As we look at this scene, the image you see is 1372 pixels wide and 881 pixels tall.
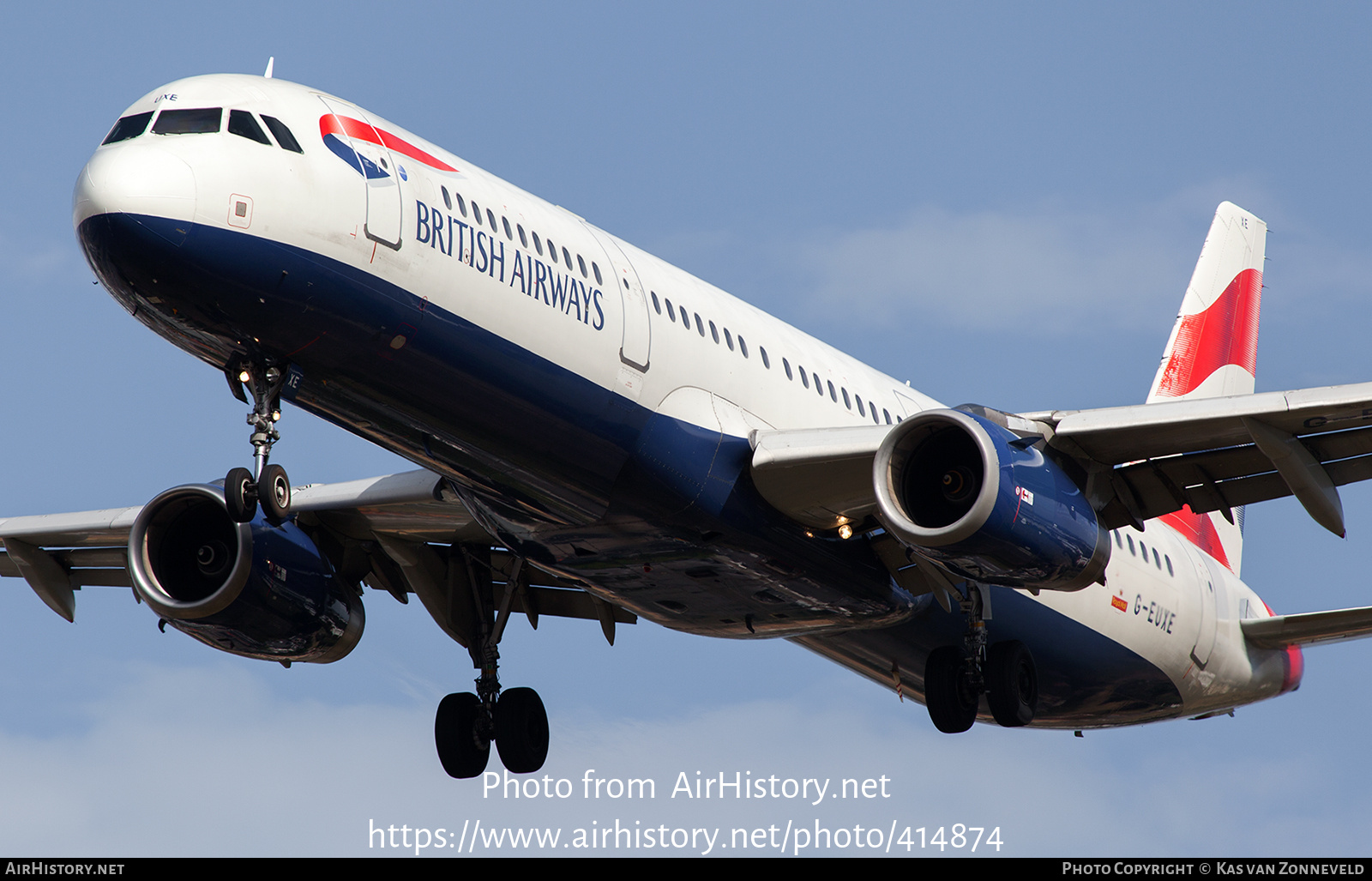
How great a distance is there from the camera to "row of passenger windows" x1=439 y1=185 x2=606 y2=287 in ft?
67.2

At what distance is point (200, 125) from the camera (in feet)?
62.2

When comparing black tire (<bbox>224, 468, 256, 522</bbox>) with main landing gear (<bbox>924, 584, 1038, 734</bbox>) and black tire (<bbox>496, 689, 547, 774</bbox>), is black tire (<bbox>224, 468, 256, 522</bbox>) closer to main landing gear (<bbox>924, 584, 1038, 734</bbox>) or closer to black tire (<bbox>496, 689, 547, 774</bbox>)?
black tire (<bbox>496, 689, 547, 774</bbox>)

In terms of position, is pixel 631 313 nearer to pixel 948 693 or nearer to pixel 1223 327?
pixel 948 693

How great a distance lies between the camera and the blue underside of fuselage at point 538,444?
18.7 meters

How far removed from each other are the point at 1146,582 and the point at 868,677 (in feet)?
15.9

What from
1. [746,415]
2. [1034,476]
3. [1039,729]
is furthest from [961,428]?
[1039,729]

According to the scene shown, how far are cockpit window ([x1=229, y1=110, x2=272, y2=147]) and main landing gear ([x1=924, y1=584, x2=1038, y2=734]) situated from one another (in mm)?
11989

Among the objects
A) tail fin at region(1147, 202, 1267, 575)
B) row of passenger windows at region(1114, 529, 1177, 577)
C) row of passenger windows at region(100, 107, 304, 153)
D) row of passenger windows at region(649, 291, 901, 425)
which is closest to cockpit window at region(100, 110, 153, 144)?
row of passenger windows at region(100, 107, 304, 153)

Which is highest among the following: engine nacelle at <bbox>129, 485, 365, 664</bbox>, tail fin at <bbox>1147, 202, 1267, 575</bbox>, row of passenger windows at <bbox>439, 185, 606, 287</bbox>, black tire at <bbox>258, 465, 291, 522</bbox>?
tail fin at <bbox>1147, 202, 1267, 575</bbox>

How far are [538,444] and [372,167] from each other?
372 cm

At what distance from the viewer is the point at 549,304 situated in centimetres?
2088

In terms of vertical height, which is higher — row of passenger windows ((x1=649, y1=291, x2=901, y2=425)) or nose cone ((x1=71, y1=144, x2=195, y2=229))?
row of passenger windows ((x1=649, y1=291, x2=901, y2=425))

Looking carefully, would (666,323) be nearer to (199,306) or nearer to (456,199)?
(456,199)

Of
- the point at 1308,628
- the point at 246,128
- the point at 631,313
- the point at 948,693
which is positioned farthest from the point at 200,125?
the point at 1308,628
